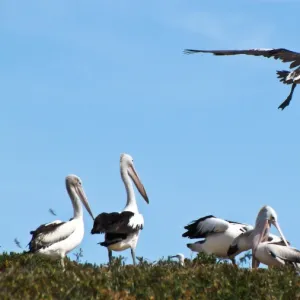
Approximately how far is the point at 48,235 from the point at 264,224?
329cm

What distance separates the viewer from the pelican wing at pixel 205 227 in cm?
1638

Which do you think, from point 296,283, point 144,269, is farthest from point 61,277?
point 296,283

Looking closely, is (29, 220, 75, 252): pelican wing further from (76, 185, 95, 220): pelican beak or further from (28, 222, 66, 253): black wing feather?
(76, 185, 95, 220): pelican beak

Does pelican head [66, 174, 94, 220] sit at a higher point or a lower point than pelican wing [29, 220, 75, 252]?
higher

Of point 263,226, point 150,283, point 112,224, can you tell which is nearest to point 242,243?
point 263,226

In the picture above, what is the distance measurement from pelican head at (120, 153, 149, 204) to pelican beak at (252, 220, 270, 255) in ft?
12.9

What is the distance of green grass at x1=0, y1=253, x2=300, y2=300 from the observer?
895 centimetres

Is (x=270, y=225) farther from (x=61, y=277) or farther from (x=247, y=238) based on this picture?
(x=61, y=277)

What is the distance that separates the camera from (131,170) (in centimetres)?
1920

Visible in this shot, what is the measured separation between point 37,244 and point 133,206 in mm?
2415

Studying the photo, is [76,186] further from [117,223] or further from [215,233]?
[215,233]

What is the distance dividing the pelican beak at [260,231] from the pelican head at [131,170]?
12.9 ft

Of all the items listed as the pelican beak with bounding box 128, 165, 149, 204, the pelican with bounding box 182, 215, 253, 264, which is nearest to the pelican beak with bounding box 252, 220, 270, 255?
the pelican with bounding box 182, 215, 253, 264

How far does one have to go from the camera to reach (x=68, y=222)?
15.5 m
